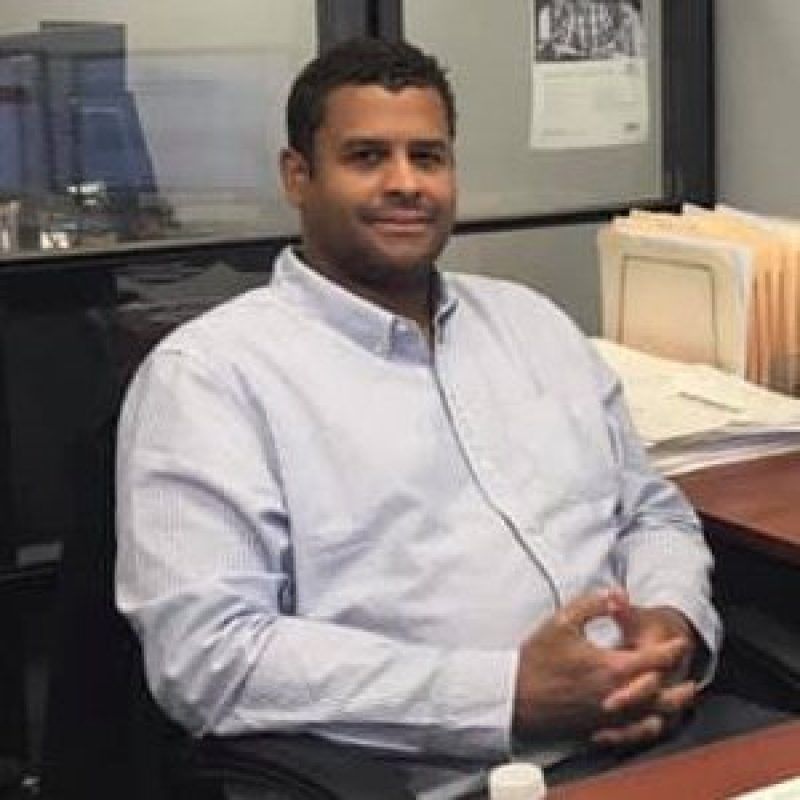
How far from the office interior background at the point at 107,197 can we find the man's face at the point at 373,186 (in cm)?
92

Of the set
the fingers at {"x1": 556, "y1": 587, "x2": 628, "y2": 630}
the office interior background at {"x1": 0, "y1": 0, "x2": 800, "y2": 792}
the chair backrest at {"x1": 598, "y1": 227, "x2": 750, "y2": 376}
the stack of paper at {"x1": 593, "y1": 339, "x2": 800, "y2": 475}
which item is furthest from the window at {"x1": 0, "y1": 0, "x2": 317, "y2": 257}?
the fingers at {"x1": 556, "y1": 587, "x2": 628, "y2": 630}

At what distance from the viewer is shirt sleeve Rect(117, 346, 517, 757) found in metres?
1.64

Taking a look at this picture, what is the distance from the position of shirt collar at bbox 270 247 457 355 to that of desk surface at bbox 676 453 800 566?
0.51 metres

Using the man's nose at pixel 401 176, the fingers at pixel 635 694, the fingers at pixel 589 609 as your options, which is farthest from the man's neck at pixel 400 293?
the fingers at pixel 635 694

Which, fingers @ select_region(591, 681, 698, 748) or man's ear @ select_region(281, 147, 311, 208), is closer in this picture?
fingers @ select_region(591, 681, 698, 748)

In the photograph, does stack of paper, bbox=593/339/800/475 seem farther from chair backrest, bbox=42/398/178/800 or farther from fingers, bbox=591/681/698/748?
chair backrest, bbox=42/398/178/800

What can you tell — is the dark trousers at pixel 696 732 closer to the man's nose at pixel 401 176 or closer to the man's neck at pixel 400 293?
the man's neck at pixel 400 293

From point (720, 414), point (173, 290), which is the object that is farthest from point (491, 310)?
point (173, 290)

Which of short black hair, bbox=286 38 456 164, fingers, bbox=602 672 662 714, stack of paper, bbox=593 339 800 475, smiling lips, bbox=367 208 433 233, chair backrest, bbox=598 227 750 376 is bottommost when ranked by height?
fingers, bbox=602 672 662 714

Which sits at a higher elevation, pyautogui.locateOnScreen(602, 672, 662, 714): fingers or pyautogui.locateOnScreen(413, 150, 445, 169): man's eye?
pyautogui.locateOnScreen(413, 150, 445, 169): man's eye

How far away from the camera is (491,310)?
2.07 m

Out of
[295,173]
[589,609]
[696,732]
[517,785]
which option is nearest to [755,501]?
[696,732]

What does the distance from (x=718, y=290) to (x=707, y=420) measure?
295 mm

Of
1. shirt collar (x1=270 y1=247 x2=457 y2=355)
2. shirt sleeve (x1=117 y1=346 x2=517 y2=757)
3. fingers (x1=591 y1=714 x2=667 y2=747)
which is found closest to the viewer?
shirt sleeve (x1=117 y1=346 x2=517 y2=757)
